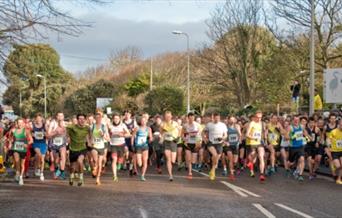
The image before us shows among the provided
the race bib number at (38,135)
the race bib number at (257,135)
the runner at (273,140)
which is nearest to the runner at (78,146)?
the race bib number at (38,135)

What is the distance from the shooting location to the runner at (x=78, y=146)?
49.5ft

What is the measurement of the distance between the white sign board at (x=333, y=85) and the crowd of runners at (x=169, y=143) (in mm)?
4852

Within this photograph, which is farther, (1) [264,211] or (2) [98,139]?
(2) [98,139]

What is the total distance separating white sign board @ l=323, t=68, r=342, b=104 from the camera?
77.2 feet

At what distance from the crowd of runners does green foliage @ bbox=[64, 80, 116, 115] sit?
38.5m

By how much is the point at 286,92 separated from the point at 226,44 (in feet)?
17.7

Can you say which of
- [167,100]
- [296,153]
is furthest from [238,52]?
[296,153]

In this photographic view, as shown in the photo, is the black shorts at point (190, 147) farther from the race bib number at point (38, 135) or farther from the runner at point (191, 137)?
the race bib number at point (38, 135)

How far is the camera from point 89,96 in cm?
5866

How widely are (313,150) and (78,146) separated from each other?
7242 mm

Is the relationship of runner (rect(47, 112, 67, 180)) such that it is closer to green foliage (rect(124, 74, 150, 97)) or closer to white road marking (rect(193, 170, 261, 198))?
white road marking (rect(193, 170, 261, 198))

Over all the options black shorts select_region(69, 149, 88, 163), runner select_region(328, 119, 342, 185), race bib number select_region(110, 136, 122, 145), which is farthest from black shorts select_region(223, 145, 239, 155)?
black shorts select_region(69, 149, 88, 163)

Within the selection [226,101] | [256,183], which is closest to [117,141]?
[256,183]

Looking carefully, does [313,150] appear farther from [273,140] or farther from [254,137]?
[254,137]
